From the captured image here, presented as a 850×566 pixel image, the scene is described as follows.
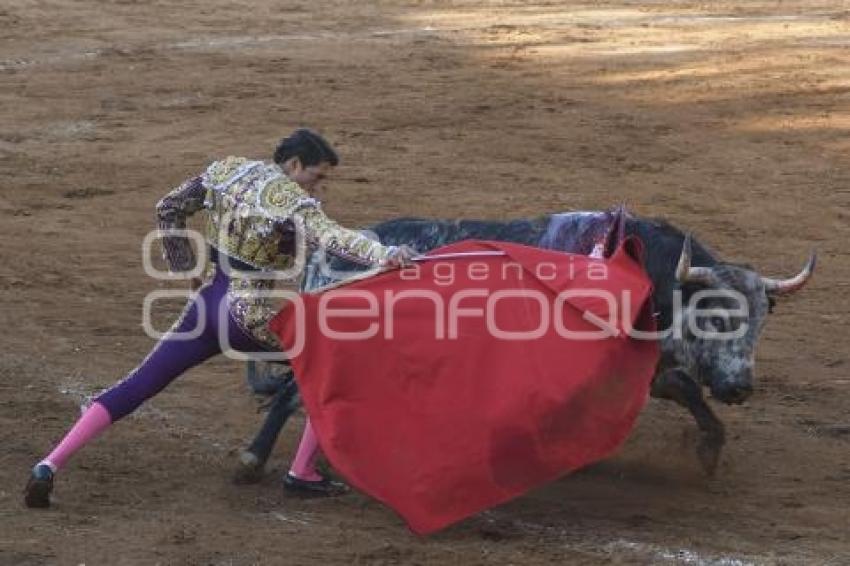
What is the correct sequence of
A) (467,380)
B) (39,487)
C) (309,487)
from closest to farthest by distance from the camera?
(467,380) → (39,487) → (309,487)

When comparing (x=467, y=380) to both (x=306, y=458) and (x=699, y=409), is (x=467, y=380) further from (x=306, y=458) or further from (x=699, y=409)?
(x=699, y=409)

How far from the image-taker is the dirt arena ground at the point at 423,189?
530 cm

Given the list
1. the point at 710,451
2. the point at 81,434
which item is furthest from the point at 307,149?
the point at 710,451

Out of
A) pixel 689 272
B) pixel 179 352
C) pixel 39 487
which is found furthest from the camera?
pixel 689 272

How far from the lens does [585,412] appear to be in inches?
205

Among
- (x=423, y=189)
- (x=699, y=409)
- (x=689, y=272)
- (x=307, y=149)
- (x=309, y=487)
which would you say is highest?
(x=307, y=149)

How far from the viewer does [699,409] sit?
5.82m

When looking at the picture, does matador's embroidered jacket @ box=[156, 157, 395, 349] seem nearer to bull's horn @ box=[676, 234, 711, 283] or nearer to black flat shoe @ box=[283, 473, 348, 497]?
black flat shoe @ box=[283, 473, 348, 497]

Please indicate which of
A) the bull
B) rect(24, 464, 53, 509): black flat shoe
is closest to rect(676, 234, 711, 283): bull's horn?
the bull

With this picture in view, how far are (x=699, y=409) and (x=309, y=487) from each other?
133 centimetres

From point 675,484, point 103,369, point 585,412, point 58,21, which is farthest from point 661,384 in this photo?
point 58,21

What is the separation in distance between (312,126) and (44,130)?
179 centimetres

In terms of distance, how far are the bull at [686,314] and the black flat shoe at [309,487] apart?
149mm

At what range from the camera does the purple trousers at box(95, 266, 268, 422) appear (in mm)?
5387
